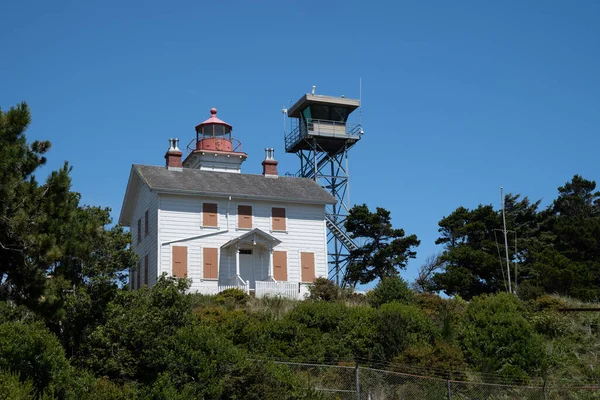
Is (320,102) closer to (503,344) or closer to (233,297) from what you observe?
(233,297)

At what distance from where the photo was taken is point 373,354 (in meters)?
24.7

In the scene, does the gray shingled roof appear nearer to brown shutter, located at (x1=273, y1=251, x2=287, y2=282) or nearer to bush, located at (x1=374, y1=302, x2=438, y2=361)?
brown shutter, located at (x1=273, y1=251, x2=287, y2=282)

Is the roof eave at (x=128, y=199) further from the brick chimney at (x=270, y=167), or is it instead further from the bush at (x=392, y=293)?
the bush at (x=392, y=293)

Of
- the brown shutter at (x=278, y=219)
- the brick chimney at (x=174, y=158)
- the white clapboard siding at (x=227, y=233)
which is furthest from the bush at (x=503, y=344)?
the brick chimney at (x=174, y=158)

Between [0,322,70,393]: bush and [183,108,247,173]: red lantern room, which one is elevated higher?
[183,108,247,173]: red lantern room

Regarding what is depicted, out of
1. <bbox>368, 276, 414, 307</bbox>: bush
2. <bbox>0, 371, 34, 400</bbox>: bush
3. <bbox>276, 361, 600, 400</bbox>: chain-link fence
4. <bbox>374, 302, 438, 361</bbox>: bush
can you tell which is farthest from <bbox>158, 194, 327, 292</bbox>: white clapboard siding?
<bbox>0, 371, 34, 400</bbox>: bush

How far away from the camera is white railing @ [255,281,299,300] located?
31594 millimetres

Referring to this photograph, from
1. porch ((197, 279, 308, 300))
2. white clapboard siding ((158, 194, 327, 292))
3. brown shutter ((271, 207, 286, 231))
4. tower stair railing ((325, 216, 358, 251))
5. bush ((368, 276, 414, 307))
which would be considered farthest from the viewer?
tower stair railing ((325, 216, 358, 251))

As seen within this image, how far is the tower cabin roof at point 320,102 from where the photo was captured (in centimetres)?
4947

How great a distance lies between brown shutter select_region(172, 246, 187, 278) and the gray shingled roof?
2.37 m

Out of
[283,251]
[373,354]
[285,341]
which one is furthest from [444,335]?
[283,251]

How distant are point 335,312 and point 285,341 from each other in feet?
7.50

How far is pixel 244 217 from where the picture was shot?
3503 centimetres

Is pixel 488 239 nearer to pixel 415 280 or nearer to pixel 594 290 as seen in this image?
pixel 415 280
